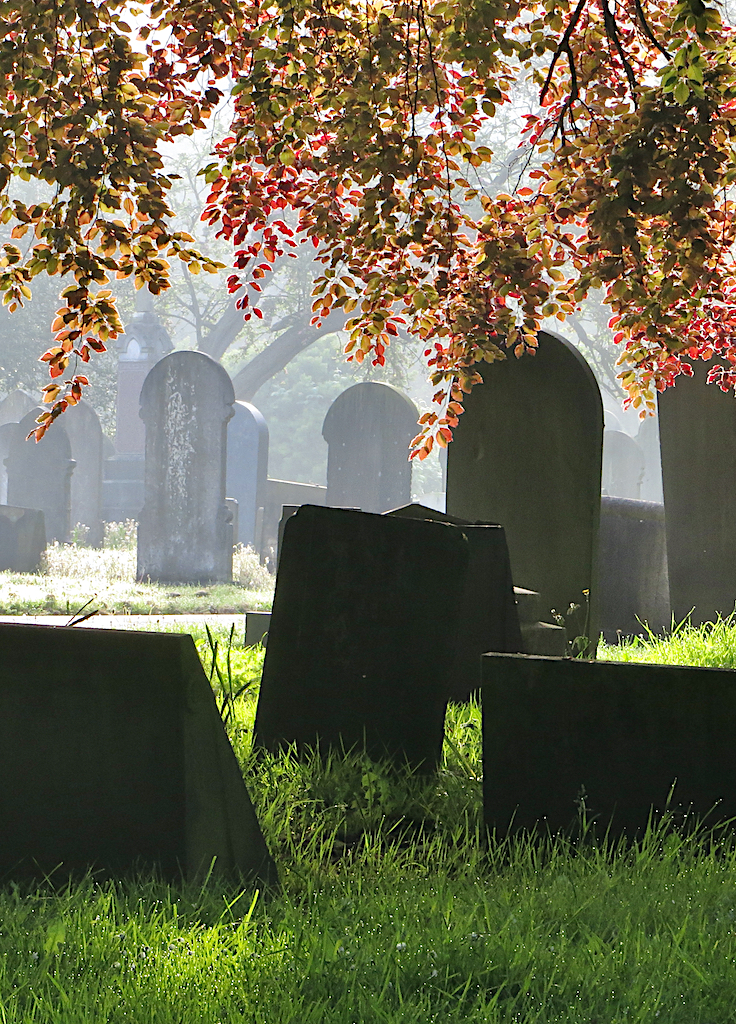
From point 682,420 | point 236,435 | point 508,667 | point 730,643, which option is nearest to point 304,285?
point 236,435

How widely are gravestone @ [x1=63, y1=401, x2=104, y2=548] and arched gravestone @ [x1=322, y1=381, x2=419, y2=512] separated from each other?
6204 mm

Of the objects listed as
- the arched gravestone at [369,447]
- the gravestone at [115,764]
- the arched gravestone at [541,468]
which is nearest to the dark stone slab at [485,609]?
the arched gravestone at [541,468]

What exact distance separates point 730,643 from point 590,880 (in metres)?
3.02

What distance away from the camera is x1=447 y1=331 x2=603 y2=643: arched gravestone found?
532 cm

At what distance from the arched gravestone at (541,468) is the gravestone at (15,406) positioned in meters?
22.4

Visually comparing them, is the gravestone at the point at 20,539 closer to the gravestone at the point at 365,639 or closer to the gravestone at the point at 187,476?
the gravestone at the point at 187,476

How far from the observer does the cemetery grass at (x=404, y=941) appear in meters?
1.73

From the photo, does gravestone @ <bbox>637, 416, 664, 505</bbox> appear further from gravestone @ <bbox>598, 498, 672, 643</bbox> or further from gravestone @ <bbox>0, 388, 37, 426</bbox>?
gravestone @ <bbox>598, 498, 672, 643</bbox>

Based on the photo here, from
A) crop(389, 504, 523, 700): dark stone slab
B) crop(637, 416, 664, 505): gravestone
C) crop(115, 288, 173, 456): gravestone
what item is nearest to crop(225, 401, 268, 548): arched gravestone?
crop(115, 288, 173, 456): gravestone

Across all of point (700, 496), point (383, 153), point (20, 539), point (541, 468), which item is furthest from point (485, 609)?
point (20, 539)

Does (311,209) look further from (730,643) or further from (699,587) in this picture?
(699,587)

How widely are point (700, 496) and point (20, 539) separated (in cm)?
1043

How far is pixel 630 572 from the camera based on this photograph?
26.2 feet

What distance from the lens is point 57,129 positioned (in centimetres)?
307
